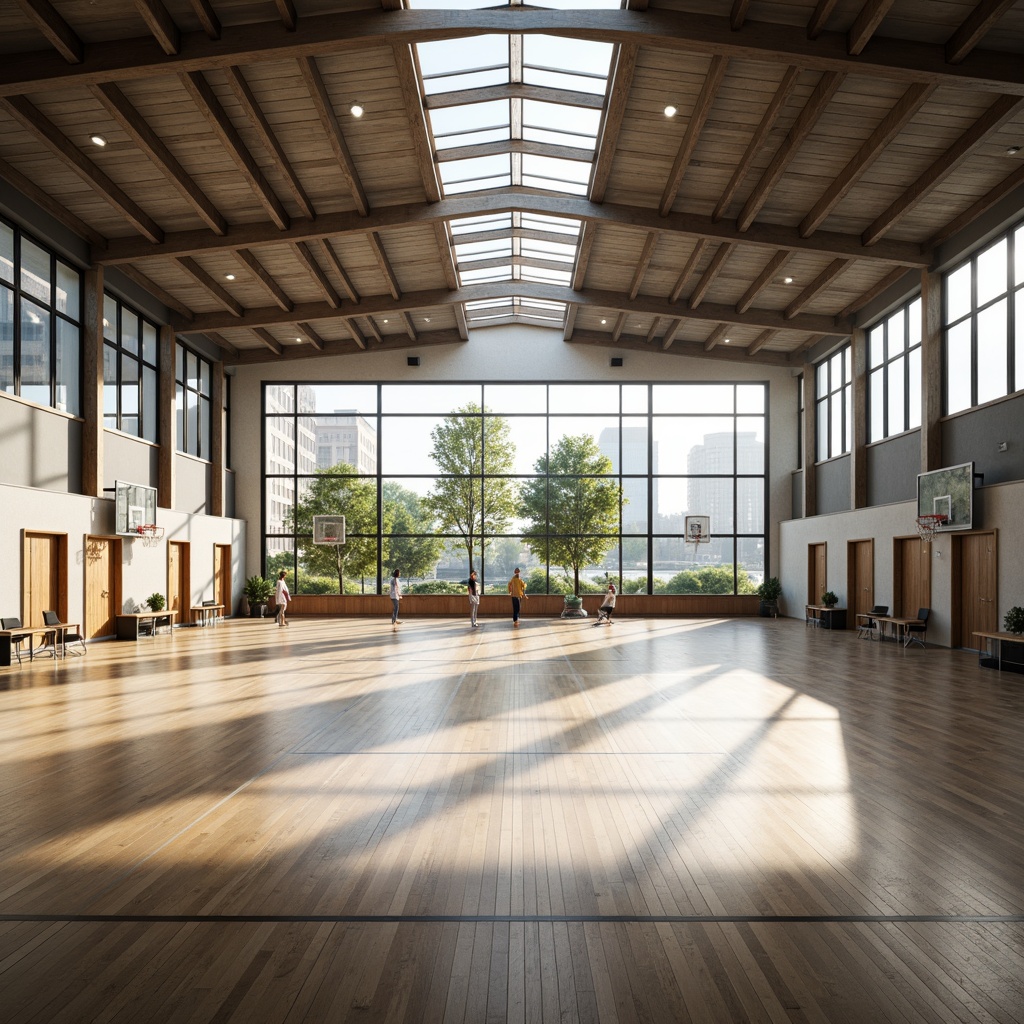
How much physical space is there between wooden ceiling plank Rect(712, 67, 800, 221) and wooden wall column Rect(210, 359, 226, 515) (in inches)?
536

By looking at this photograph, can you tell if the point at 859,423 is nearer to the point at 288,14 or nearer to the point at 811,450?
the point at 811,450

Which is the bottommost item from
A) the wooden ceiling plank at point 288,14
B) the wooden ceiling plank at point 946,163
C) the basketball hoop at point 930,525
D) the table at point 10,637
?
the table at point 10,637

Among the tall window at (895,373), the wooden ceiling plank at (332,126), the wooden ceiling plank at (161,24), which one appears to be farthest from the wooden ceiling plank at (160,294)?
the tall window at (895,373)

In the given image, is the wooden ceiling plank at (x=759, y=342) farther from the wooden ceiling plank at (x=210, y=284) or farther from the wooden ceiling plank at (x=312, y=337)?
the wooden ceiling plank at (x=210, y=284)

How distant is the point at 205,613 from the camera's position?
1891 centimetres

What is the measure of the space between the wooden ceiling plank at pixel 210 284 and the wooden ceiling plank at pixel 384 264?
8.65 feet

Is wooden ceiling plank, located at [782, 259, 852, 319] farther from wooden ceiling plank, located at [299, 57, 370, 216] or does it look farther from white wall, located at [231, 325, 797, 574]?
wooden ceiling plank, located at [299, 57, 370, 216]

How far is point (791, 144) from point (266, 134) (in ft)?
23.5

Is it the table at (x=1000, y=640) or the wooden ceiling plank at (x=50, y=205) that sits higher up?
the wooden ceiling plank at (x=50, y=205)

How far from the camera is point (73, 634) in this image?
13.1 metres

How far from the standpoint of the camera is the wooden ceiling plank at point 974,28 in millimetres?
8125

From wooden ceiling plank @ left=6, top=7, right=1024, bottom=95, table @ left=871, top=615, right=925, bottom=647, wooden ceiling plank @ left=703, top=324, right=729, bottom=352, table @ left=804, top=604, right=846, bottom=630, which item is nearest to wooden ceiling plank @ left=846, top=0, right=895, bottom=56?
wooden ceiling plank @ left=6, top=7, right=1024, bottom=95

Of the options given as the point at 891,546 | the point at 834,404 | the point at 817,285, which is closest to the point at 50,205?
the point at 817,285

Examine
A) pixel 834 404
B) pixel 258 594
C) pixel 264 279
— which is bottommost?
pixel 258 594
